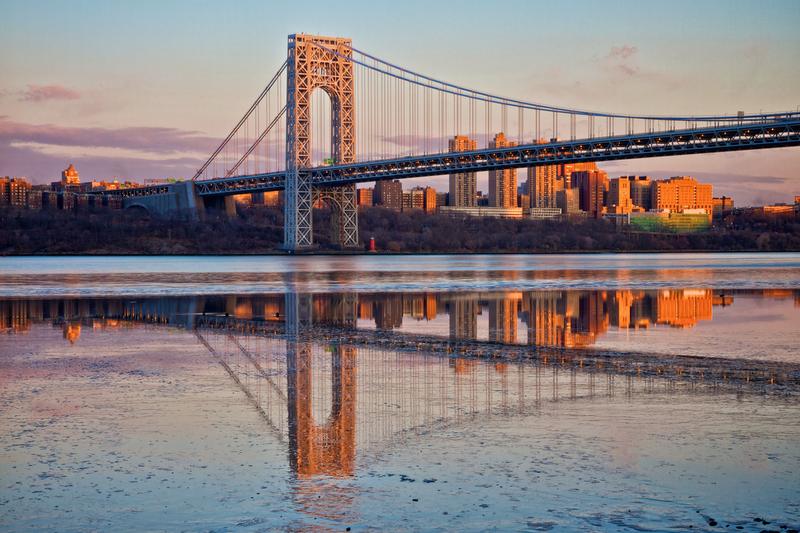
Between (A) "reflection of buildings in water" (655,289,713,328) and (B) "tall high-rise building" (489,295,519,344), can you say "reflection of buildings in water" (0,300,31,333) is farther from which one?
(A) "reflection of buildings in water" (655,289,713,328)

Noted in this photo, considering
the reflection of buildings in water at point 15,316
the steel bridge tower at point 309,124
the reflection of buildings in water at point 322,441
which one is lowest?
the reflection of buildings in water at point 322,441

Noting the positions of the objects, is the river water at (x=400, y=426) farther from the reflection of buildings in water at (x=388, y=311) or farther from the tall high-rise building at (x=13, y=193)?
the tall high-rise building at (x=13, y=193)

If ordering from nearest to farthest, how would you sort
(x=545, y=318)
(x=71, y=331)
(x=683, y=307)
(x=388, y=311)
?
(x=71, y=331) → (x=545, y=318) → (x=388, y=311) → (x=683, y=307)

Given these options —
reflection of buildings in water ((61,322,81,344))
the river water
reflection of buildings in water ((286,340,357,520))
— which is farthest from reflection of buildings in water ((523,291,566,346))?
reflection of buildings in water ((61,322,81,344))

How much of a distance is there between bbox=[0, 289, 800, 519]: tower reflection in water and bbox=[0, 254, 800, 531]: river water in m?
0.05

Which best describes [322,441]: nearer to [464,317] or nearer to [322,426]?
[322,426]

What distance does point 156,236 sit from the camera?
88.4m

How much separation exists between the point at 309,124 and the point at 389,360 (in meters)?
67.4

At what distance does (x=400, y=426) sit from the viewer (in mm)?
8023

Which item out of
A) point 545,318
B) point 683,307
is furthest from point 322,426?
point 683,307

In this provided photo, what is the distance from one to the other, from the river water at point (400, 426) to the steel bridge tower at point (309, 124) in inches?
2391

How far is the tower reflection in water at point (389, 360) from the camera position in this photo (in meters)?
7.88

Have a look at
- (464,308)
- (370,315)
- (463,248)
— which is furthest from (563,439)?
(463,248)

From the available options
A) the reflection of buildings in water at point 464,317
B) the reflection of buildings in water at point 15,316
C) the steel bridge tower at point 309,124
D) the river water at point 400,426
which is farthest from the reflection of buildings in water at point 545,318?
the steel bridge tower at point 309,124
